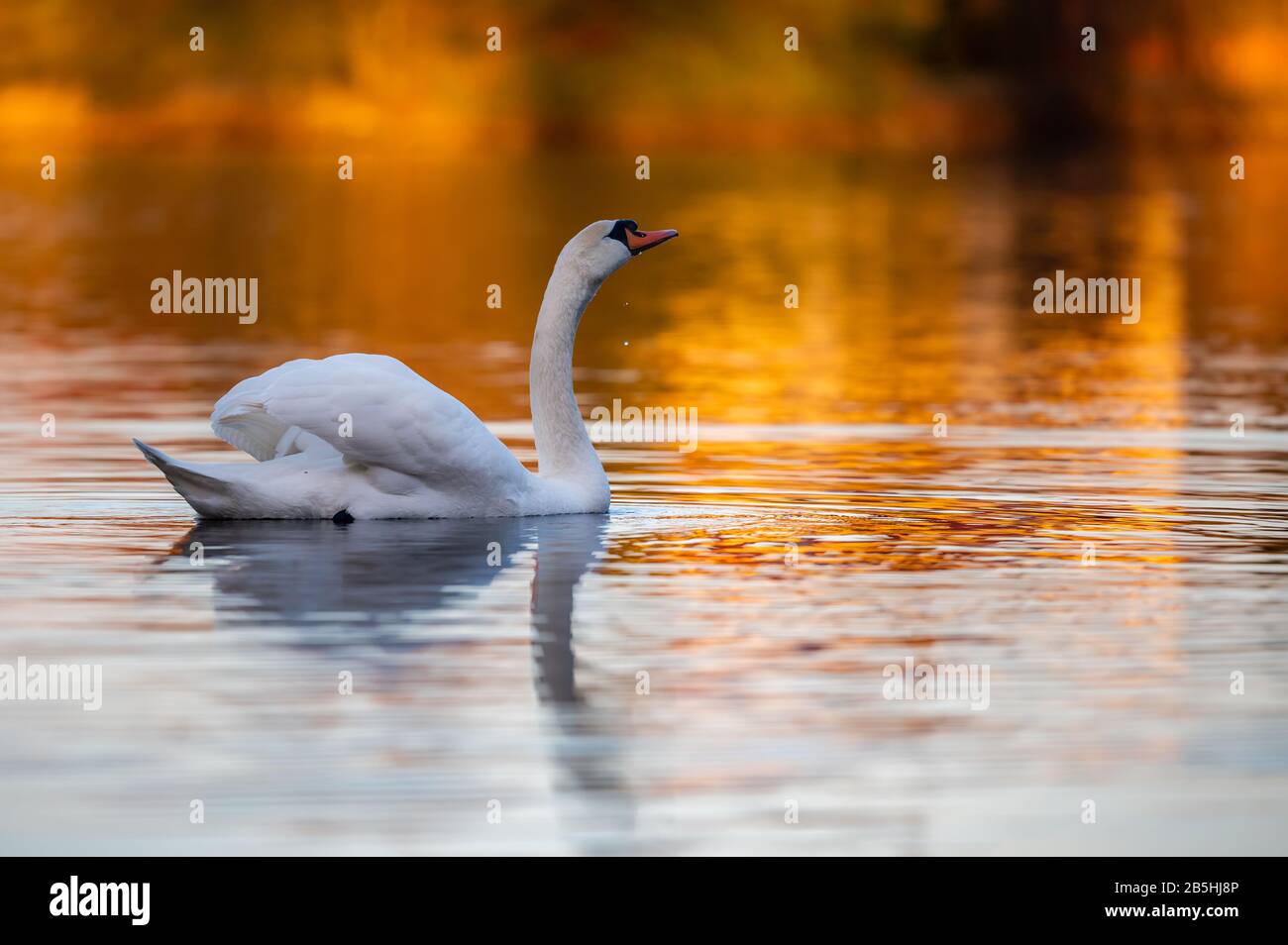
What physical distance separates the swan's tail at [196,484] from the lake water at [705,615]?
17 cm

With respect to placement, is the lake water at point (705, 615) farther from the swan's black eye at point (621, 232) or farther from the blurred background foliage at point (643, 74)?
the blurred background foliage at point (643, 74)

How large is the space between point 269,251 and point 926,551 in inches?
1059

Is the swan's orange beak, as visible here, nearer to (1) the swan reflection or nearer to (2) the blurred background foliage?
(1) the swan reflection

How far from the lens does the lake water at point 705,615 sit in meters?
7.43

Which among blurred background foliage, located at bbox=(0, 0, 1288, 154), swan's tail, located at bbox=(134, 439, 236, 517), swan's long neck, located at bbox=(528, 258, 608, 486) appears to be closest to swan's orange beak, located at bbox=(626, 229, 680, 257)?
swan's long neck, located at bbox=(528, 258, 608, 486)

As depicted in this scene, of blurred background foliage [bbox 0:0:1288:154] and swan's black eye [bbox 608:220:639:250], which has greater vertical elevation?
blurred background foliage [bbox 0:0:1288:154]

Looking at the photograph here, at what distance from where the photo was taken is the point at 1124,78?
87.4 metres

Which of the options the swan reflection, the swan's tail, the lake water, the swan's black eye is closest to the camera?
the lake water

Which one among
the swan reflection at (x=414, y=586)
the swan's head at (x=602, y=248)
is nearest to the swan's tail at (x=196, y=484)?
the swan reflection at (x=414, y=586)

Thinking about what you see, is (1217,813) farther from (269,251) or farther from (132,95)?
(132,95)

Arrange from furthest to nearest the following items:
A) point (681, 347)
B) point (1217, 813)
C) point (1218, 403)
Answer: point (681, 347) → point (1218, 403) → point (1217, 813)

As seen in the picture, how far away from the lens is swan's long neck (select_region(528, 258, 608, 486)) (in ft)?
42.9

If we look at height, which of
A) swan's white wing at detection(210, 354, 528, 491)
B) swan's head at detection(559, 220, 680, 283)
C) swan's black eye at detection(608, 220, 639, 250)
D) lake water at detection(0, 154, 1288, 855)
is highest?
swan's black eye at detection(608, 220, 639, 250)

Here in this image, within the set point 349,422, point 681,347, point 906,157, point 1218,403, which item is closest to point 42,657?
point 349,422
